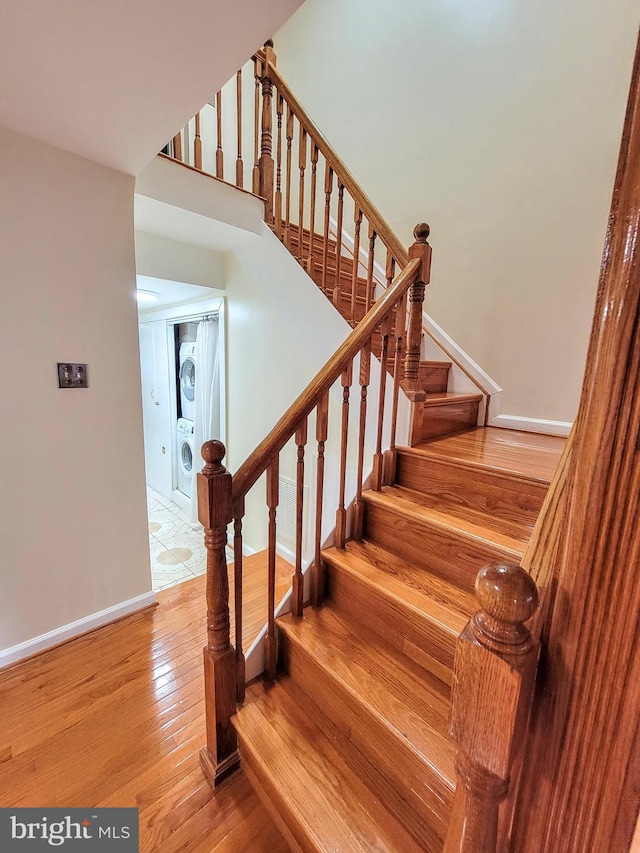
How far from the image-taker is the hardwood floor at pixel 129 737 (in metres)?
1.10

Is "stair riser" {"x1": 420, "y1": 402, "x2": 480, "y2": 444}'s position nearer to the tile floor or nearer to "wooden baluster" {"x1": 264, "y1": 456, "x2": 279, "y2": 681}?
"wooden baluster" {"x1": 264, "y1": 456, "x2": 279, "y2": 681}

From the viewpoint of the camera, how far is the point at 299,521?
1.40m

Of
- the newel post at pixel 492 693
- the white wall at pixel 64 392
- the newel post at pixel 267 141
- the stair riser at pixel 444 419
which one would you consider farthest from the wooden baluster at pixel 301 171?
the newel post at pixel 492 693

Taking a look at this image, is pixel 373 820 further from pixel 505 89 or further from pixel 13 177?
pixel 505 89

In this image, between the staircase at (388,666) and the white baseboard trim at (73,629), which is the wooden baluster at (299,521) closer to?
the staircase at (388,666)

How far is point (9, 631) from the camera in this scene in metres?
1.65

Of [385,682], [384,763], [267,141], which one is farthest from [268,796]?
[267,141]

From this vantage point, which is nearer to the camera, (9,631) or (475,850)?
(475,850)

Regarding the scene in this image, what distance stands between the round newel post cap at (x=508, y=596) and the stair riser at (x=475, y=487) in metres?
1.08

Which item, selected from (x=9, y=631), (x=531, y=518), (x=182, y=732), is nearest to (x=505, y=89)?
(x=531, y=518)

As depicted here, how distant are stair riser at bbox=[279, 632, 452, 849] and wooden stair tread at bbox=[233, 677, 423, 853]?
0.09 ft

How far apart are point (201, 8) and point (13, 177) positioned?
3.65 feet

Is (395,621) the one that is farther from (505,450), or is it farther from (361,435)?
(505,450)

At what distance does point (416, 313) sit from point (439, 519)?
0.97m
